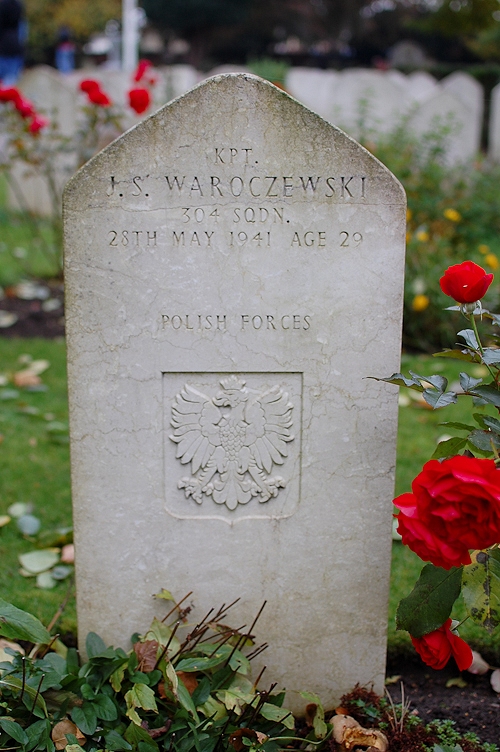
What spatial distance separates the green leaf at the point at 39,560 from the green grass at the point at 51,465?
0.13 ft

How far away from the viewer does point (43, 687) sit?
5.97 feet

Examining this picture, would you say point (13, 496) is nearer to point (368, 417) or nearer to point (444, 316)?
point (368, 417)

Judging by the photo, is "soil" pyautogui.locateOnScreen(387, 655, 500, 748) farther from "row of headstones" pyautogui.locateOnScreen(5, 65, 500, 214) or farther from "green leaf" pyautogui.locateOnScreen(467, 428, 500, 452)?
"row of headstones" pyautogui.locateOnScreen(5, 65, 500, 214)

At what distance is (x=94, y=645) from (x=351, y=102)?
457 inches

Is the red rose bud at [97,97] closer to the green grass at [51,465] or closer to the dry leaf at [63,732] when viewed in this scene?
the green grass at [51,465]

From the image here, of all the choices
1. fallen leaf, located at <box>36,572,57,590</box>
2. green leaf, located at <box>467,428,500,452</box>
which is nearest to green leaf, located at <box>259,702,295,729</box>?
green leaf, located at <box>467,428,500,452</box>

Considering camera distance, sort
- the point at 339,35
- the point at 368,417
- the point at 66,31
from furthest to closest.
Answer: the point at 339,35
the point at 66,31
the point at 368,417

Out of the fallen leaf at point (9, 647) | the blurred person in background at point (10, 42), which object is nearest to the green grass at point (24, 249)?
the blurred person in background at point (10, 42)

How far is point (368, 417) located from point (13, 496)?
1921 millimetres

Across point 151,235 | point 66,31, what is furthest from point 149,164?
point 66,31

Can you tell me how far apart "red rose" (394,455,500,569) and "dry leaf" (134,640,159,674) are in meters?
0.79

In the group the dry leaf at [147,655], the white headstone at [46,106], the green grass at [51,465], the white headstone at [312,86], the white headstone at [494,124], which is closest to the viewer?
the dry leaf at [147,655]

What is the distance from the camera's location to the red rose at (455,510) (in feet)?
4.88

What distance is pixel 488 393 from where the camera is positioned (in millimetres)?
1778
